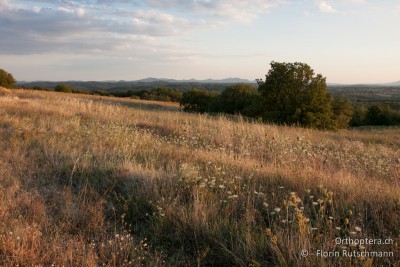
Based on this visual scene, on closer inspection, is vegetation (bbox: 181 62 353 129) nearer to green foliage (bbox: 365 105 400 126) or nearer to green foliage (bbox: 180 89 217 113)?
green foliage (bbox: 180 89 217 113)

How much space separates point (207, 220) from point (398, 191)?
96.8 inches

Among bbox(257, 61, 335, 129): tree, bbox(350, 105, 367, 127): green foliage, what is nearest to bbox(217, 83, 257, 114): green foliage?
bbox(257, 61, 335, 129): tree

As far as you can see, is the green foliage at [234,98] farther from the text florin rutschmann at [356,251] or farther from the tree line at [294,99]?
the text florin rutschmann at [356,251]

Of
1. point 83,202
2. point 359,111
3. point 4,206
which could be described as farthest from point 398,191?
point 359,111

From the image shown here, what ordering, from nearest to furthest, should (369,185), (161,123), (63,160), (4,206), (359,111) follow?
1. (4,206)
2. (369,185)
3. (63,160)
4. (161,123)
5. (359,111)

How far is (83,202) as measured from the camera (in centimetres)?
398

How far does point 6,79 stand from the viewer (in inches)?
2232

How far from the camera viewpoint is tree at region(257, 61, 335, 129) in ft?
84.7

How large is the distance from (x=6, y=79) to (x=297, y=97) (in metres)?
50.3

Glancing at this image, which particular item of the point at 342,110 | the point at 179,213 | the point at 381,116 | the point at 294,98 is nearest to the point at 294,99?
the point at 294,98

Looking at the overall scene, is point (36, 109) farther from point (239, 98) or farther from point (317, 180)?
point (239, 98)

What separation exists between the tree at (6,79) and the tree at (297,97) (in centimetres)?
4642

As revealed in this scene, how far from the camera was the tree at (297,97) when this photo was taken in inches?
1017

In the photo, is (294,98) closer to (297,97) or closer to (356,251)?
(297,97)
